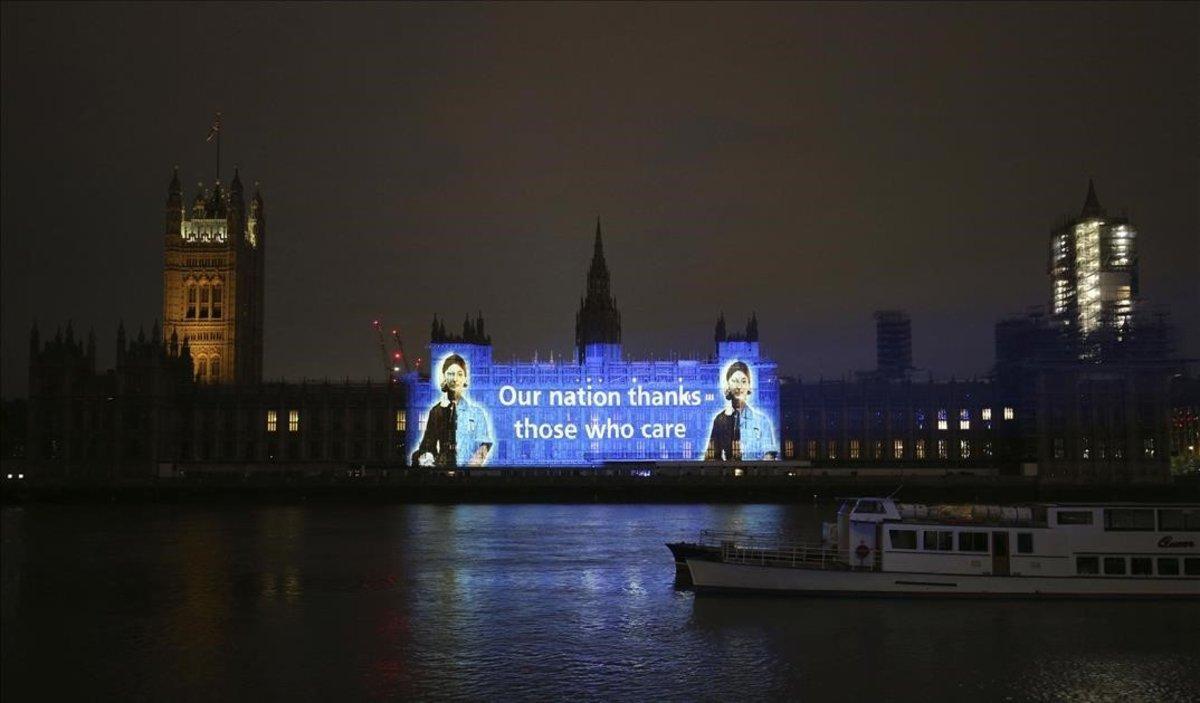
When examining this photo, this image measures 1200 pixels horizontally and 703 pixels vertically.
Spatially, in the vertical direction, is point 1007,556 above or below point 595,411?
below

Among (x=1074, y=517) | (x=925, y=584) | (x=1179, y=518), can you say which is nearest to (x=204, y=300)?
(x=925, y=584)

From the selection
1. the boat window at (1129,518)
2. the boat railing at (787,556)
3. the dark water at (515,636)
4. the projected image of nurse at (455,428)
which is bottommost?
the dark water at (515,636)

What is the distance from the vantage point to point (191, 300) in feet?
543

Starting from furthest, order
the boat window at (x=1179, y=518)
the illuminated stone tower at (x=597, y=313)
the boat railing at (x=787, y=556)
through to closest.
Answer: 1. the illuminated stone tower at (x=597, y=313)
2. the boat railing at (x=787, y=556)
3. the boat window at (x=1179, y=518)

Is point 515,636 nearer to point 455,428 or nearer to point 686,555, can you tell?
point 686,555

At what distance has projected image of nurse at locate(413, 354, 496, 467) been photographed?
12550 cm

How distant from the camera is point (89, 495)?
115 meters

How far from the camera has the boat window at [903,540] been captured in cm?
4525

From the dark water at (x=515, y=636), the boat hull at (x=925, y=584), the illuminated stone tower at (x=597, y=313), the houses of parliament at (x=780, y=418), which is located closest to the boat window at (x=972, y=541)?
the boat hull at (x=925, y=584)

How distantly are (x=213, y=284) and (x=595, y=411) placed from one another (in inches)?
2669

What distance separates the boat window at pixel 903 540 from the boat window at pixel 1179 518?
29.6 ft

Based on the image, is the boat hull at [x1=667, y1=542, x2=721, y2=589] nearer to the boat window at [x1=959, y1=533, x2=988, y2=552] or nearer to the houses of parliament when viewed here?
the boat window at [x1=959, y1=533, x2=988, y2=552]

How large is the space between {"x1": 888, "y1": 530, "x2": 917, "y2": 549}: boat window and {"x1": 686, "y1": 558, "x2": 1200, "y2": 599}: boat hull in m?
1.09

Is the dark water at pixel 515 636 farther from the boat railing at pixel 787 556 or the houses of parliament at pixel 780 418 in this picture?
the houses of parliament at pixel 780 418
